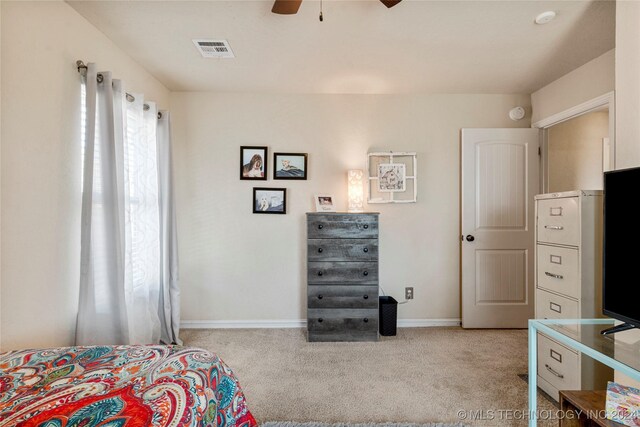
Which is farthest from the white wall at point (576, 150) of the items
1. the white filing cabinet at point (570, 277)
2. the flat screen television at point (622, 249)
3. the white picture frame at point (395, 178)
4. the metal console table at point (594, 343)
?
the metal console table at point (594, 343)

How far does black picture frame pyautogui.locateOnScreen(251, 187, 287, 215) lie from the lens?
324cm

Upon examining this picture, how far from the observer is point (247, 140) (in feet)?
10.7

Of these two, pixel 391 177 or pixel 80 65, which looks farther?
pixel 391 177

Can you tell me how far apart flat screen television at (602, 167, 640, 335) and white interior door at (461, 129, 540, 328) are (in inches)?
73.4

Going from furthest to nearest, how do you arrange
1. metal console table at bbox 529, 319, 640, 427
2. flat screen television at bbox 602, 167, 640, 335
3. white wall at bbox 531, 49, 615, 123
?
white wall at bbox 531, 49, 615, 123, flat screen television at bbox 602, 167, 640, 335, metal console table at bbox 529, 319, 640, 427

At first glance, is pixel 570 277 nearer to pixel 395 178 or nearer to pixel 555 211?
pixel 555 211

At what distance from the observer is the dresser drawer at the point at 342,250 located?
2.86 meters

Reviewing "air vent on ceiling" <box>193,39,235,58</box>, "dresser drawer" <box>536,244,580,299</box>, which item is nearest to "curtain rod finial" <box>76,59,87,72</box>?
"air vent on ceiling" <box>193,39,235,58</box>

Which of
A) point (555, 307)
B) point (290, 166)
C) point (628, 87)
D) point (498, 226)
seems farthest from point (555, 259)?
point (290, 166)

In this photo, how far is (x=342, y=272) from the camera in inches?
112

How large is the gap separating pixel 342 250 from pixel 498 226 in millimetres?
1697

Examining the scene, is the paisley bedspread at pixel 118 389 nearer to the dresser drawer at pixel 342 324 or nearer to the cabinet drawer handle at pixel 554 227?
the dresser drawer at pixel 342 324

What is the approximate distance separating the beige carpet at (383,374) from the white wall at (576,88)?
7.32ft

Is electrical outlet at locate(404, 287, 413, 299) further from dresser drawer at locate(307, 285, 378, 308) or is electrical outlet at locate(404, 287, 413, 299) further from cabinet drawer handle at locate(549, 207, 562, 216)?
cabinet drawer handle at locate(549, 207, 562, 216)
